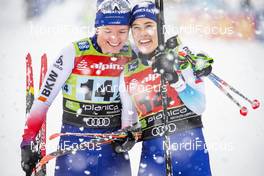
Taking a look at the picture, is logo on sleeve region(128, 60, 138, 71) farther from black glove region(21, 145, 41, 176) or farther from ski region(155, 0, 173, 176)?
black glove region(21, 145, 41, 176)

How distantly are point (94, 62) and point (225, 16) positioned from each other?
0.71m

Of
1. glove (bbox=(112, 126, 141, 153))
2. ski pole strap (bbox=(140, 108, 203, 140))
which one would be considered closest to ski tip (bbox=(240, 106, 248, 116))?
ski pole strap (bbox=(140, 108, 203, 140))

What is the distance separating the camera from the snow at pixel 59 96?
6.19ft

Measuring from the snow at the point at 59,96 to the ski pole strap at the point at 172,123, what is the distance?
0.09m

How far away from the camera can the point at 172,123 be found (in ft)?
5.90

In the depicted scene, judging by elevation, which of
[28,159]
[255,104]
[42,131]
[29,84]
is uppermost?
[29,84]

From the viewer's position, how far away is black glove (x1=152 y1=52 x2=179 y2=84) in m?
1.77

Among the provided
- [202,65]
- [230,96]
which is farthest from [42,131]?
[230,96]

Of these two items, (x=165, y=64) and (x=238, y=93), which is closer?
(x=165, y=64)

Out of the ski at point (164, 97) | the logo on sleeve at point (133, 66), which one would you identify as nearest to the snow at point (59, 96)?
the ski at point (164, 97)

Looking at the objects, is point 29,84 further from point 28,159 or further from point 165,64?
point 165,64

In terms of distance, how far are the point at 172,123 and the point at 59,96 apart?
535mm

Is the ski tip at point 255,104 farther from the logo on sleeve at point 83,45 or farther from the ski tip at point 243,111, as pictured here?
the logo on sleeve at point 83,45

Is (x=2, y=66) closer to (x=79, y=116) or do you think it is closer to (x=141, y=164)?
(x=79, y=116)
